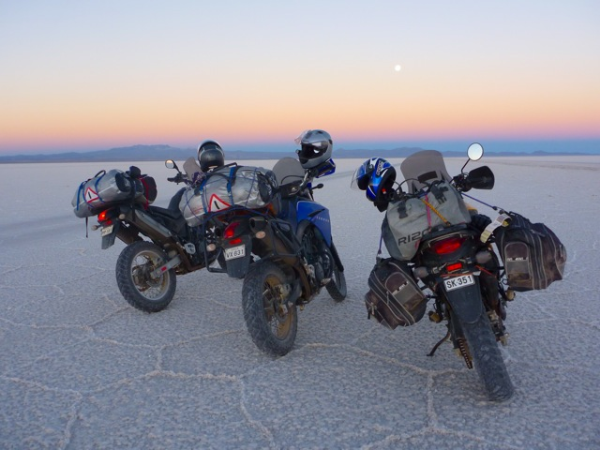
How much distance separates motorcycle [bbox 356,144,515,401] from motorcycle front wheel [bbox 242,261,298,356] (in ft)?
2.19

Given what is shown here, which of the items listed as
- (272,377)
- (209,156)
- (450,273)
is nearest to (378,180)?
(450,273)

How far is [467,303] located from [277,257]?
128 centimetres

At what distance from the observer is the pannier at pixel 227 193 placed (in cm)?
298

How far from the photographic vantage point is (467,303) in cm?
227

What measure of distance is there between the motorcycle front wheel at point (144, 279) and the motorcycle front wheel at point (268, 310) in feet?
3.76

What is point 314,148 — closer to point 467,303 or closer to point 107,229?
point 107,229

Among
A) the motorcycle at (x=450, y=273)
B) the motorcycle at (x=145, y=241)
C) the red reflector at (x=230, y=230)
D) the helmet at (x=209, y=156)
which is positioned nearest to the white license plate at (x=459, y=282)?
the motorcycle at (x=450, y=273)

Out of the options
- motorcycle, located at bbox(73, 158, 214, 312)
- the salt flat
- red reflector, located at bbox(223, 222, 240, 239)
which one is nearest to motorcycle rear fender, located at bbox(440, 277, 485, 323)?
the salt flat

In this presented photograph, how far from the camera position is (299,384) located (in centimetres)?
270

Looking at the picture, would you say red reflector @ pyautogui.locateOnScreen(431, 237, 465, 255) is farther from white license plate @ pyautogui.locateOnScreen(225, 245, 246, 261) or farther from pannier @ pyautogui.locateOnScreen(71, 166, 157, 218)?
pannier @ pyautogui.locateOnScreen(71, 166, 157, 218)

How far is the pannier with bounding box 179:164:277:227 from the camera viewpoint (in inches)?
117

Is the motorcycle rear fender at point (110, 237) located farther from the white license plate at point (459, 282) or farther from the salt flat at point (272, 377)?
the white license plate at point (459, 282)

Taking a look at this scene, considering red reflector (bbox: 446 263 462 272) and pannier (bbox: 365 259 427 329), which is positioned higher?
red reflector (bbox: 446 263 462 272)

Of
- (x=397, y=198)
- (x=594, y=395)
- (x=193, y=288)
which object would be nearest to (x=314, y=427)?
(x=397, y=198)
